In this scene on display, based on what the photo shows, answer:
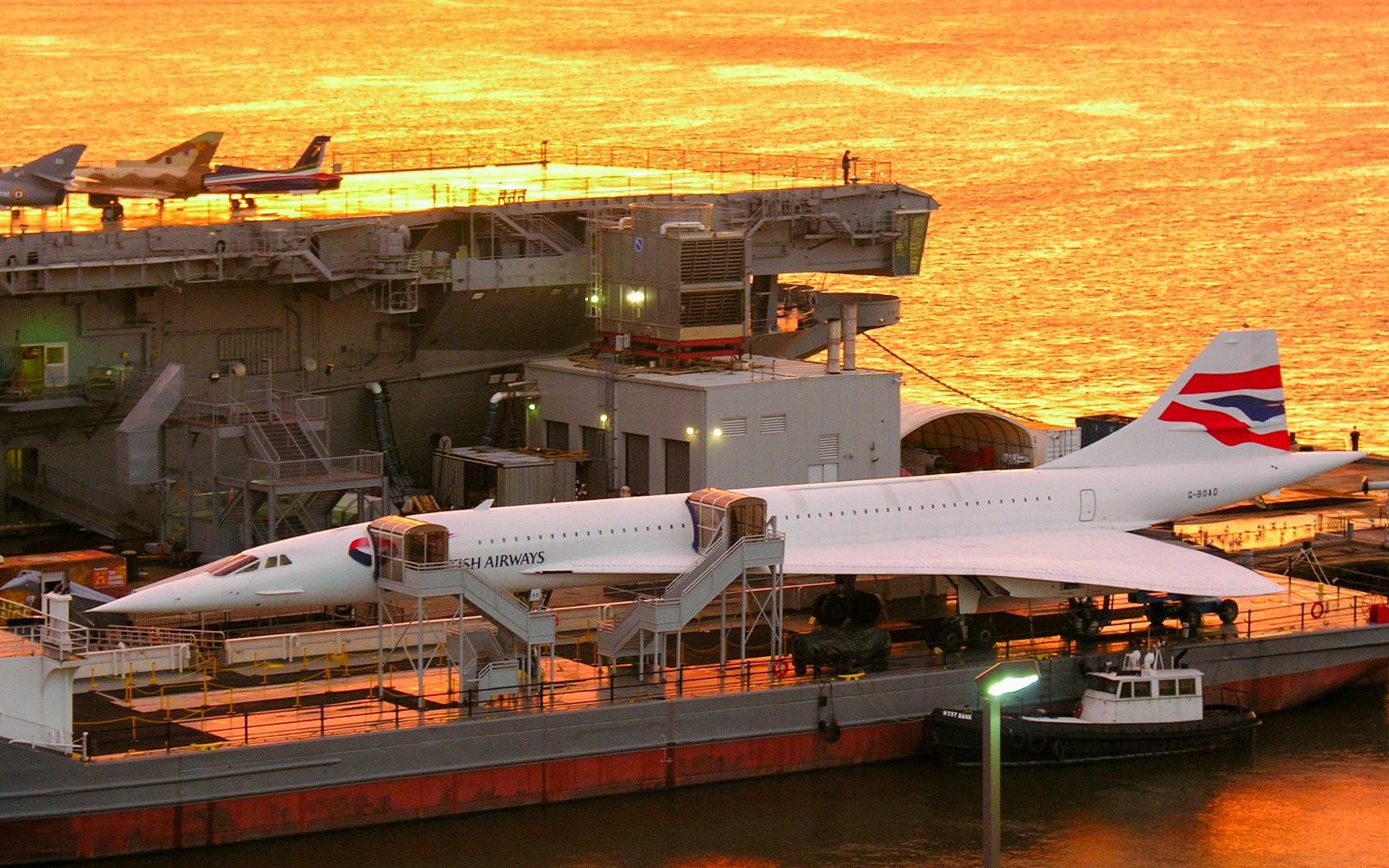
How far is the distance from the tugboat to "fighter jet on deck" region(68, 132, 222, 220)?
117 ft

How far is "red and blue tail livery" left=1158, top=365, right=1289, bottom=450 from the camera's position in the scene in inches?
2378

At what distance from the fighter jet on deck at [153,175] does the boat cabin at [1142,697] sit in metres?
36.4

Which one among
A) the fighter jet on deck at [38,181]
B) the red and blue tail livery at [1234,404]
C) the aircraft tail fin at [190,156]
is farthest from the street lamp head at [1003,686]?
the aircraft tail fin at [190,156]

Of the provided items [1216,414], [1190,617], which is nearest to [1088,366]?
[1216,414]

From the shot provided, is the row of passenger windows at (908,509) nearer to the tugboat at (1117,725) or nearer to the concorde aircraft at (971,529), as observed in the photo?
the concorde aircraft at (971,529)

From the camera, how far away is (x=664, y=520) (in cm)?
5312

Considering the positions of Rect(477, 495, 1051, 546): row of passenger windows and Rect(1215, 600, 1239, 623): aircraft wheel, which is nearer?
Rect(477, 495, 1051, 546): row of passenger windows

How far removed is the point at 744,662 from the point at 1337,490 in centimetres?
3548

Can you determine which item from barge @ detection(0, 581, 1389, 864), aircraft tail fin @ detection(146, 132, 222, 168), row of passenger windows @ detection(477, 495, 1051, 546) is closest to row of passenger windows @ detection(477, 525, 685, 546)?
row of passenger windows @ detection(477, 495, 1051, 546)

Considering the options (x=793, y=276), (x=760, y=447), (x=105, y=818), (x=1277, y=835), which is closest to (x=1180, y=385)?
(x=760, y=447)

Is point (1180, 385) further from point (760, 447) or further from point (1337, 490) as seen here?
point (1337, 490)

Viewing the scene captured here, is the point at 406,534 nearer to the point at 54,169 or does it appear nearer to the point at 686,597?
the point at 686,597

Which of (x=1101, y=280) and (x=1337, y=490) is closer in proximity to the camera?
(x=1337, y=490)

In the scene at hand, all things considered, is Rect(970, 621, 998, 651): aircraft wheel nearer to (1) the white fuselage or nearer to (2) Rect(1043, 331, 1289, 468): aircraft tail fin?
(1) the white fuselage
